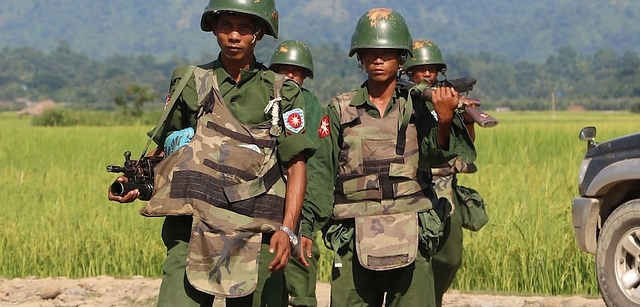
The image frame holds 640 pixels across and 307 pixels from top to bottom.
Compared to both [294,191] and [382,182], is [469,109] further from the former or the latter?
[382,182]

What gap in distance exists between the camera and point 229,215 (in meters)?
4.93

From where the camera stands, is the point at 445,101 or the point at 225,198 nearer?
the point at 225,198

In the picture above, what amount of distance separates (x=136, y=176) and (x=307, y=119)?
691 millimetres

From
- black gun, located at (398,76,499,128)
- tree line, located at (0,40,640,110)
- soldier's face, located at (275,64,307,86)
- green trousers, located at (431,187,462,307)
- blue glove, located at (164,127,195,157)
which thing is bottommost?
green trousers, located at (431,187,462,307)

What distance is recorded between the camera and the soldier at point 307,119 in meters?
5.09

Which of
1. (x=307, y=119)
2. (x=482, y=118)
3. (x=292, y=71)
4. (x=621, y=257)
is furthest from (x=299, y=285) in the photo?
(x=482, y=118)

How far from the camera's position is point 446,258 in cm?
681

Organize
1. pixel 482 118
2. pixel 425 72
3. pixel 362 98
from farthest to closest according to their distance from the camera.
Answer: pixel 425 72 < pixel 362 98 < pixel 482 118

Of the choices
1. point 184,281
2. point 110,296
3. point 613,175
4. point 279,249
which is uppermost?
point 613,175

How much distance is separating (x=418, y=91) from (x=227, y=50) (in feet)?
2.87

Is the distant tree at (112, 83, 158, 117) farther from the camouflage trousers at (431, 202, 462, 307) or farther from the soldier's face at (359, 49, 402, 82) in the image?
the soldier's face at (359, 49, 402, 82)

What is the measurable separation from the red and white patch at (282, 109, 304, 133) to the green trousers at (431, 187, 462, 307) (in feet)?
6.69

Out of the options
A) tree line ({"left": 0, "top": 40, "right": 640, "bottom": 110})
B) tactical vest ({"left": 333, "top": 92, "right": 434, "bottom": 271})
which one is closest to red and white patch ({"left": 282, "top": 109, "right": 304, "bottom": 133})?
tactical vest ({"left": 333, "top": 92, "right": 434, "bottom": 271})

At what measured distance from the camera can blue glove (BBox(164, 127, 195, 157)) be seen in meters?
5.00
